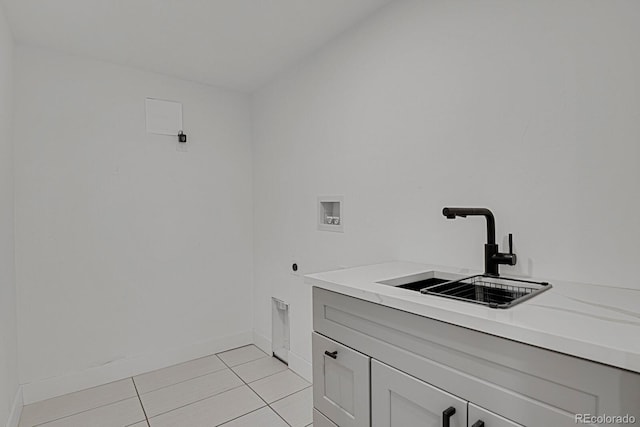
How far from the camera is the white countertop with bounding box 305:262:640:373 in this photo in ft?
2.30

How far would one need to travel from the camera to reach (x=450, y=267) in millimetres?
1590

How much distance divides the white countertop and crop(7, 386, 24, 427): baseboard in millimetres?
2001

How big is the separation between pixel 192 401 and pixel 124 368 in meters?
0.71

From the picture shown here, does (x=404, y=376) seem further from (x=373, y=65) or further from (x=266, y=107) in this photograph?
(x=266, y=107)

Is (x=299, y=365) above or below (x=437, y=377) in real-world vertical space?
below

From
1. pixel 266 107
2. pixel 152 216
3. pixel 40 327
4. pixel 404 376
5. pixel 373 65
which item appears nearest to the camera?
pixel 404 376

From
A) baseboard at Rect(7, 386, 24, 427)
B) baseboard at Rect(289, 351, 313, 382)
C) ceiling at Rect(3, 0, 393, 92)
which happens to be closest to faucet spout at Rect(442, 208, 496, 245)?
ceiling at Rect(3, 0, 393, 92)

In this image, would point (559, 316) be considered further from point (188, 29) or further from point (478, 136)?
point (188, 29)

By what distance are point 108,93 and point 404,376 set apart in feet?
8.78

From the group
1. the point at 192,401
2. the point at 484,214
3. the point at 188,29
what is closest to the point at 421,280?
the point at 484,214

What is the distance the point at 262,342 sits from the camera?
312cm

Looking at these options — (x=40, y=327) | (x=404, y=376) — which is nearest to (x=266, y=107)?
(x=40, y=327)

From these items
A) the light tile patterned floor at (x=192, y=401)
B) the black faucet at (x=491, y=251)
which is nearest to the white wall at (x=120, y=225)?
the light tile patterned floor at (x=192, y=401)

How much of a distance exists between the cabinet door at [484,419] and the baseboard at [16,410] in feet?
7.55
